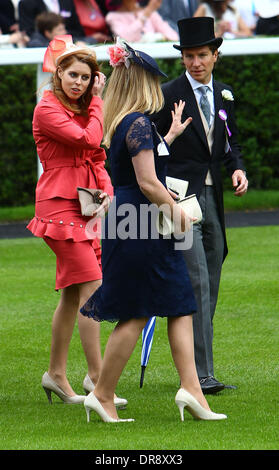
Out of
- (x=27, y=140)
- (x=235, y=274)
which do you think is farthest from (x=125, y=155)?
(x=27, y=140)

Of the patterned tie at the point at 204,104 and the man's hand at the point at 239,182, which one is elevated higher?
the patterned tie at the point at 204,104

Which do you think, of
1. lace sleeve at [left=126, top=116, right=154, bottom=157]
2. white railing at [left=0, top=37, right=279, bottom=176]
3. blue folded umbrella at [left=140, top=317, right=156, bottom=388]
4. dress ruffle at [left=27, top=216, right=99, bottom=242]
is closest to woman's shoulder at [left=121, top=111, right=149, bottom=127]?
lace sleeve at [left=126, top=116, right=154, bottom=157]

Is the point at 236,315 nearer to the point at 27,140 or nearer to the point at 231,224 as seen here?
the point at 231,224

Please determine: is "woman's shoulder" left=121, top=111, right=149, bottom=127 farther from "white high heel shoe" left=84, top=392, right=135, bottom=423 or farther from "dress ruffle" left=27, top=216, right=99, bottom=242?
"white high heel shoe" left=84, top=392, right=135, bottom=423

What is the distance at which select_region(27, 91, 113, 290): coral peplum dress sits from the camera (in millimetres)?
6062

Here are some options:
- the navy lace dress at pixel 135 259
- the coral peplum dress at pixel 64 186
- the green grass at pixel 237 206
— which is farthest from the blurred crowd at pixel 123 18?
the navy lace dress at pixel 135 259

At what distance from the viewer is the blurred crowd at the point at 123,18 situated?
1606 cm

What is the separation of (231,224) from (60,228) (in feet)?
34.4

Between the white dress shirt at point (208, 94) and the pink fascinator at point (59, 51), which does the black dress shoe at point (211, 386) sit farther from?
the pink fascinator at point (59, 51)

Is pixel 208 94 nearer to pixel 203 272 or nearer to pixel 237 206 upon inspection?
pixel 203 272

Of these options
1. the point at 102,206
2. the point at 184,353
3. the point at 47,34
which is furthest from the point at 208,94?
the point at 47,34

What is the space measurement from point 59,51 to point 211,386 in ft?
7.30

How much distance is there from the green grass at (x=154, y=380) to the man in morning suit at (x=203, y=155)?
19.4 inches

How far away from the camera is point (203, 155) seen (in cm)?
664
